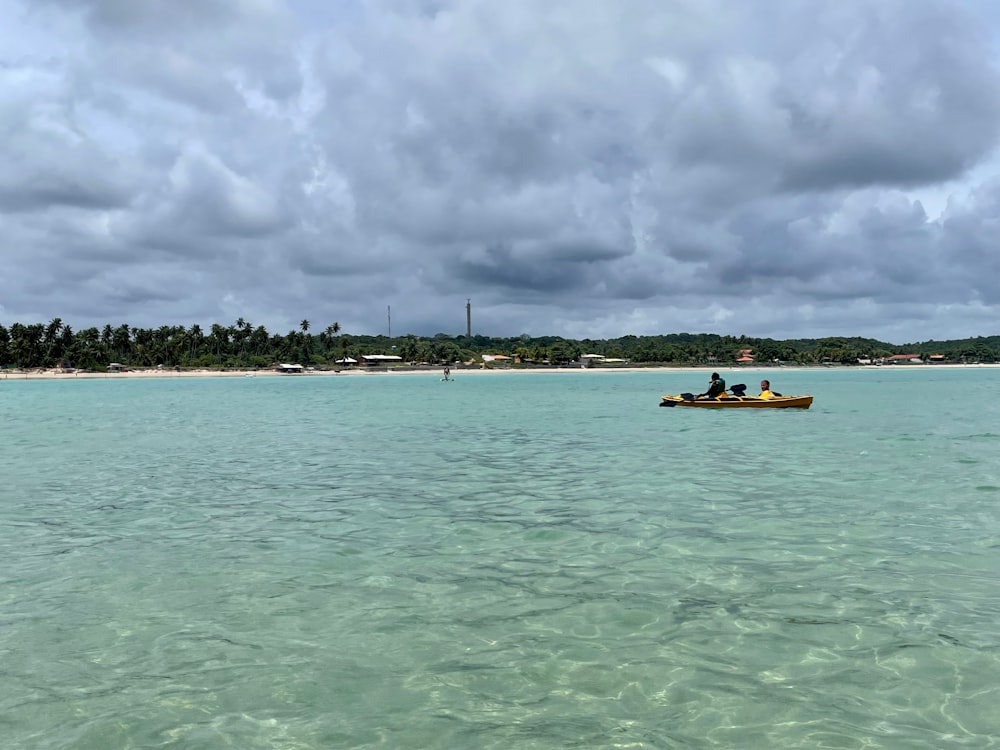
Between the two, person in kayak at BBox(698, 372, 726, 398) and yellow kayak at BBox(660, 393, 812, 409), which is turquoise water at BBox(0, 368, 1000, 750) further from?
person in kayak at BBox(698, 372, 726, 398)

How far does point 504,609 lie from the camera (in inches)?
364

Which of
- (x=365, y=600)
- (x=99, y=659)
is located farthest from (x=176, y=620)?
(x=365, y=600)

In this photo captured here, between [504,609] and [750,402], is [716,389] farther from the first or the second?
[504,609]

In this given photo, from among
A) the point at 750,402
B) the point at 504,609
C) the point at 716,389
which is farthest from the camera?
the point at 716,389

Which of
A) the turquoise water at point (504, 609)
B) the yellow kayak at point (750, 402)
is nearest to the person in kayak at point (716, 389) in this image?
the yellow kayak at point (750, 402)

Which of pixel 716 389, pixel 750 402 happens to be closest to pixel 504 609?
pixel 750 402

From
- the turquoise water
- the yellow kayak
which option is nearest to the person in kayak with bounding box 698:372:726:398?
the yellow kayak

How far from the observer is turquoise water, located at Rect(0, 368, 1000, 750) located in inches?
252

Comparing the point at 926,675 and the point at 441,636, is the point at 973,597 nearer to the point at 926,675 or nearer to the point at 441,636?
the point at 926,675

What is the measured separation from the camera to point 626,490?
18000 mm

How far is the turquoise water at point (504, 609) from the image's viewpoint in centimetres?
639

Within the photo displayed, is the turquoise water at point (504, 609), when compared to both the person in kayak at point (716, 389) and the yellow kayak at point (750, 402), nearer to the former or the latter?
the yellow kayak at point (750, 402)

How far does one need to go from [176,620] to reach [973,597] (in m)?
9.95

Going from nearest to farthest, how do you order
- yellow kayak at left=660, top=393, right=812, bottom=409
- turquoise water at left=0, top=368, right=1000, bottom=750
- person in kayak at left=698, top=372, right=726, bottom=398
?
turquoise water at left=0, top=368, right=1000, bottom=750 → yellow kayak at left=660, top=393, right=812, bottom=409 → person in kayak at left=698, top=372, right=726, bottom=398
